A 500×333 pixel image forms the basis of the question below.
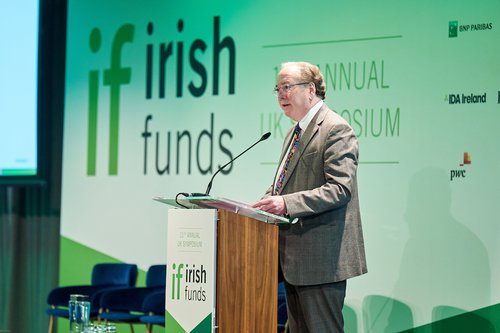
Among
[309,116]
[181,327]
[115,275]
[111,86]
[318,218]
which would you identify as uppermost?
[111,86]

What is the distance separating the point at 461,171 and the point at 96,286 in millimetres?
3110

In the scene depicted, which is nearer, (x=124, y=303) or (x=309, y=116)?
(x=309, y=116)

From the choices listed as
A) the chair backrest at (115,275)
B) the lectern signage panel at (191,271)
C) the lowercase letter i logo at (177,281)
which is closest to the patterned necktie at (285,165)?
the lectern signage panel at (191,271)

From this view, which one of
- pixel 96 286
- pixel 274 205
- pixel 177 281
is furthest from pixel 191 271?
pixel 96 286

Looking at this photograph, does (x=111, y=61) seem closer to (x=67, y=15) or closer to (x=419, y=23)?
(x=67, y=15)

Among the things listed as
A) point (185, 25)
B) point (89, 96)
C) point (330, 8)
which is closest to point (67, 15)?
point (89, 96)

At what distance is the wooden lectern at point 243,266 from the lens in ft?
11.4

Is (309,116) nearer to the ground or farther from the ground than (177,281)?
farther from the ground

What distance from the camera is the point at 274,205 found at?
11.7 feet

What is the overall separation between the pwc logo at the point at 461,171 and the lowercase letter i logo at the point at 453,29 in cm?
80

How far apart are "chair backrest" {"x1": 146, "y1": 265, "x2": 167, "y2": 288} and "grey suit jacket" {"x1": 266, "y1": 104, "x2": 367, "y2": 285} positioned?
9.21ft

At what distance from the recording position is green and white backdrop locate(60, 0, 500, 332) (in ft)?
17.0

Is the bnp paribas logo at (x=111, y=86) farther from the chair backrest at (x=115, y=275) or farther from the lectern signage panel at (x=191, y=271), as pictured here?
the lectern signage panel at (x=191, y=271)

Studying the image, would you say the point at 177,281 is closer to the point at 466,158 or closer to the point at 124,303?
the point at 466,158
